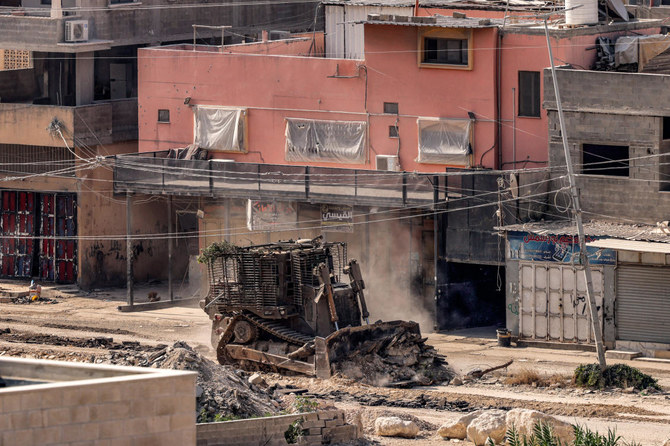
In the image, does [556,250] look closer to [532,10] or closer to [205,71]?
[532,10]

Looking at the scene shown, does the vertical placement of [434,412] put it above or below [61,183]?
Answer: below

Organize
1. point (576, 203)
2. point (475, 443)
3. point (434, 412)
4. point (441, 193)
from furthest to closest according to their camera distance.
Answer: point (441, 193) → point (576, 203) → point (434, 412) → point (475, 443)

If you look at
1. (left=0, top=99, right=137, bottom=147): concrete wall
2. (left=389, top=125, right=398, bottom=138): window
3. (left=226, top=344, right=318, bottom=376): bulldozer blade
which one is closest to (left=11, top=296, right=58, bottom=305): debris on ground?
(left=0, top=99, right=137, bottom=147): concrete wall

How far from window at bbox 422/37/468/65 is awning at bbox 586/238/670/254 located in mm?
8410

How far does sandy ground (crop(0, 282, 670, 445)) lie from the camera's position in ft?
103

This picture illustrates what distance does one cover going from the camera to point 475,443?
29.1 m

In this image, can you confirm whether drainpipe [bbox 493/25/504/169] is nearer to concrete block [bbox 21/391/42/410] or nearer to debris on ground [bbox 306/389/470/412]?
debris on ground [bbox 306/389/470/412]

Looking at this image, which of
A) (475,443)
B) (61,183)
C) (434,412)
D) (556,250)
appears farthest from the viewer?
(61,183)

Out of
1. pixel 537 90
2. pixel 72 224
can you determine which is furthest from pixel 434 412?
pixel 72 224

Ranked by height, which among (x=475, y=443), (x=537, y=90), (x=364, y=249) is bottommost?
(x=475, y=443)

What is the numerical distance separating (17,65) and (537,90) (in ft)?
57.7

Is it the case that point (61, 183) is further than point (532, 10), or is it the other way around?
point (61, 183)

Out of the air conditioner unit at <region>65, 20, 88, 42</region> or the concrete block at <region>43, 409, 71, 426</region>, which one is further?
the air conditioner unit at <region>65, 20, 88, 42</region>

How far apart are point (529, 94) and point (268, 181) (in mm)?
7867
